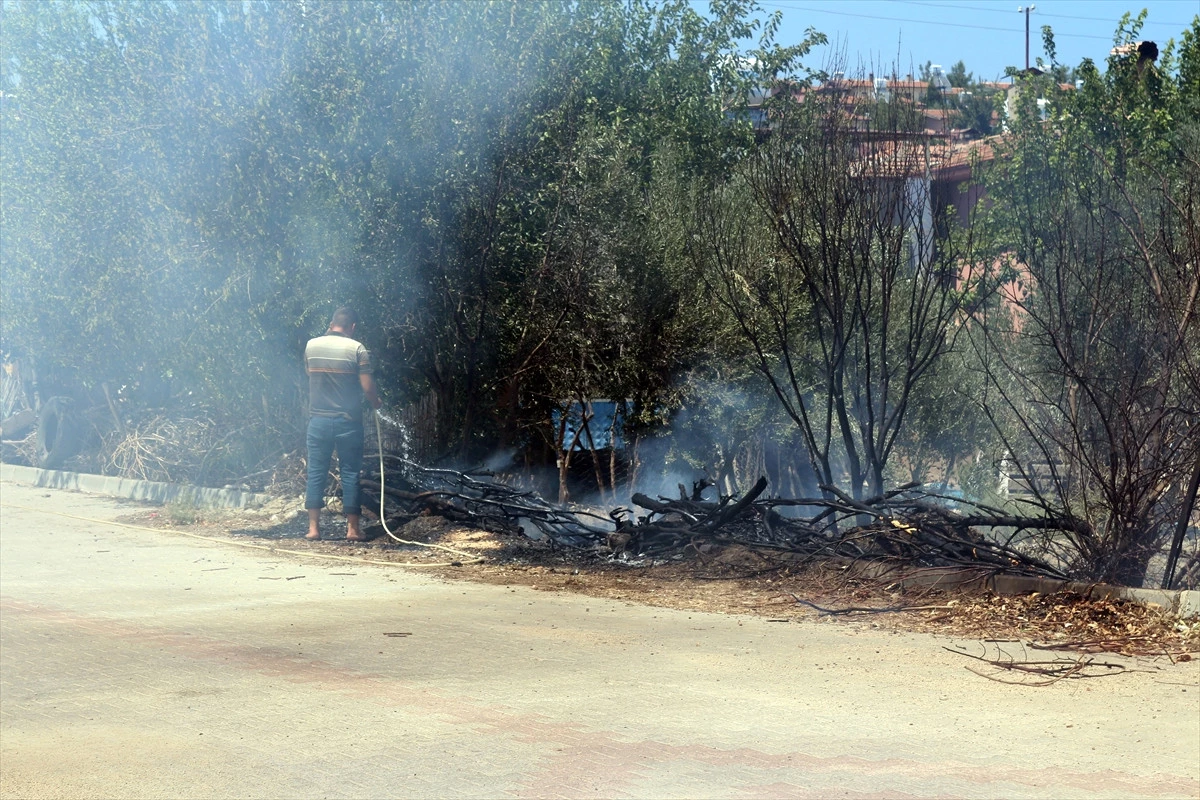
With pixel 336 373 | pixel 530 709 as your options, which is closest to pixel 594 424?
pixel 336 373

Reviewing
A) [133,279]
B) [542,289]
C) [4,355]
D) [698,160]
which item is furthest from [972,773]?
[4,355]

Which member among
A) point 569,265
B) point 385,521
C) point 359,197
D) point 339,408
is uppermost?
point 359,197

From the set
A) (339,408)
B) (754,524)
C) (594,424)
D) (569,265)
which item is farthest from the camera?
(594,424)

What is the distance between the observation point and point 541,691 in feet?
20.0

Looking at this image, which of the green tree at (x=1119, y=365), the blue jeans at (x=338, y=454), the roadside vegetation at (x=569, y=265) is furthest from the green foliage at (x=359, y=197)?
the green tree at (x=1119, y=365)

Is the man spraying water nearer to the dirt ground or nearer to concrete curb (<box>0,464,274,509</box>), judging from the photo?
the dirt ground

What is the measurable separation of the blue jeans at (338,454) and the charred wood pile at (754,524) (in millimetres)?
724

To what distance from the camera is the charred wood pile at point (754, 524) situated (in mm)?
8391

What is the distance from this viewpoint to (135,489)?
50.4 ft

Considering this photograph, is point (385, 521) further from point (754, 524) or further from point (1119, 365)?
point (1119, 365)

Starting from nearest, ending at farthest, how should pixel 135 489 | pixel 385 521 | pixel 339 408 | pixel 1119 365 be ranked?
pixel 1119 365, pixel 339 408, pixel 385 521, pixel 135 489

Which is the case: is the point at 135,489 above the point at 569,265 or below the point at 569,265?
below

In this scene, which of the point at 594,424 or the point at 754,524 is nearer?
the point at 754,524

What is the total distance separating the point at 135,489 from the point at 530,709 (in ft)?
35.9
